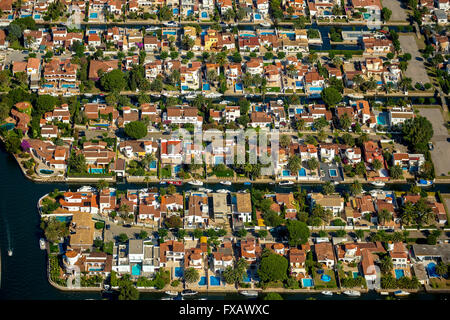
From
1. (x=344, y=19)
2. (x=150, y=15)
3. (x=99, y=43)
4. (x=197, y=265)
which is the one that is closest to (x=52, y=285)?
(x=197, y=265)

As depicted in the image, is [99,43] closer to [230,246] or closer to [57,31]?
[57,31]

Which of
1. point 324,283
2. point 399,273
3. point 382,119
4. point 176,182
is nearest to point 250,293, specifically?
point 324,283

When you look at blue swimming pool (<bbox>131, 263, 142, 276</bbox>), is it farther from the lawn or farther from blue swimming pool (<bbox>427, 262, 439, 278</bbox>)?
blue swimming pool (<bbox>427, 262, 439, 278</bbox>)

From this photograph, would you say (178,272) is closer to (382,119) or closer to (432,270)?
(432,270)

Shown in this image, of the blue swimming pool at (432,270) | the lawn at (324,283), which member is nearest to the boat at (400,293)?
the blue swimming pool at (432,270)

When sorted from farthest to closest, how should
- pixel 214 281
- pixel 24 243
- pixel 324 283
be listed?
pixel 24 243 < pixel 324 283 < pixel 214 281

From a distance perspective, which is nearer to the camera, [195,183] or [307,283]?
[307,283]
